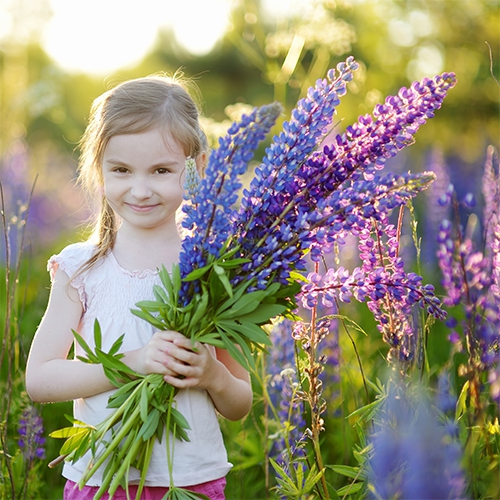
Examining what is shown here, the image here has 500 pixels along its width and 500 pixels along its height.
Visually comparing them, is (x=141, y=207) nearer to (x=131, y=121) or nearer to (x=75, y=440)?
(x=131, y=121)

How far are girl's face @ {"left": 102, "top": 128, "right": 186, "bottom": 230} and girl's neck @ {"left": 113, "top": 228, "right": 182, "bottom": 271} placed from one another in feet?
0.30

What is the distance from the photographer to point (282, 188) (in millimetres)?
1673

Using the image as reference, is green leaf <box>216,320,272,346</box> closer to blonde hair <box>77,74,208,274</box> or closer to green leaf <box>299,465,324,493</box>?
green leaf <box>299,465,324,493</box>

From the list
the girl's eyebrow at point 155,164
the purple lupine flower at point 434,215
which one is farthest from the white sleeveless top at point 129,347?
the purple lupine flower at point 434,215

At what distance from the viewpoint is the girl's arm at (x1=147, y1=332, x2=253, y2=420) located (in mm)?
1697

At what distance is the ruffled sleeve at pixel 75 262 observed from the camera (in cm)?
203

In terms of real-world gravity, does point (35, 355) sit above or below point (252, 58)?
below

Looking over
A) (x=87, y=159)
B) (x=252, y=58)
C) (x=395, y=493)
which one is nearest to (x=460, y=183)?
(x=252, y=58)

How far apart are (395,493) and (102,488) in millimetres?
803

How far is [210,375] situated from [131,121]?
80 centimetres

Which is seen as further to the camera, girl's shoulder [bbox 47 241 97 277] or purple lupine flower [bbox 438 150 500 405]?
girl's shoulder [bbox 47 241 97 277]

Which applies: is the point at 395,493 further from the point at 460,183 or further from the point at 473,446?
the point at 460,183

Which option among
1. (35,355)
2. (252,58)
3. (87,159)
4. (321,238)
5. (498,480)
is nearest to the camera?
(498,480)

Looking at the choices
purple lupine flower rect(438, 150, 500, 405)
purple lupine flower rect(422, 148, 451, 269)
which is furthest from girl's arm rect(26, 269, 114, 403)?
purple lupine flower rect(422, 148, 451, 269)
